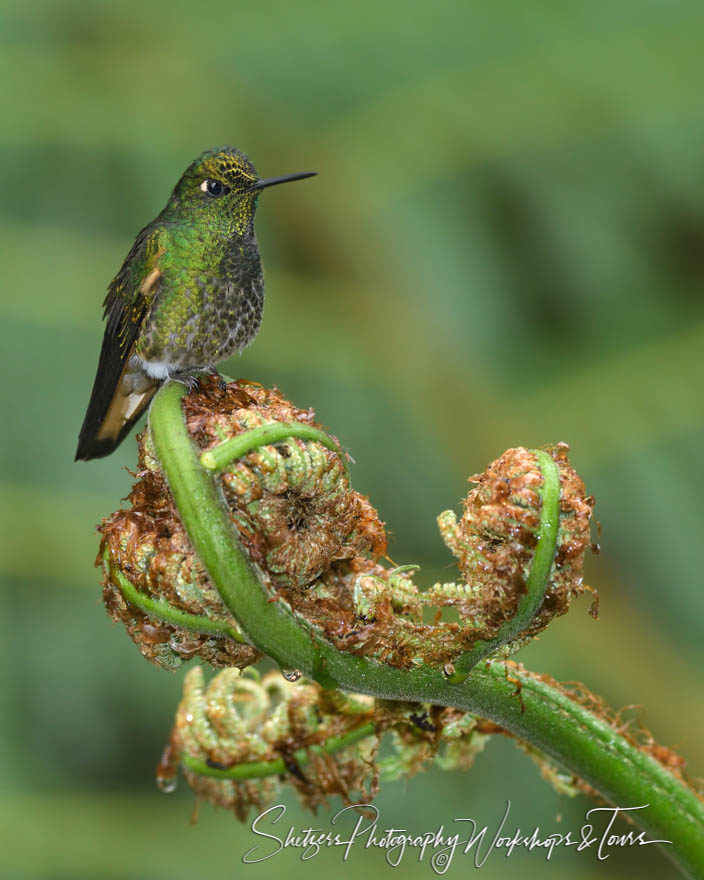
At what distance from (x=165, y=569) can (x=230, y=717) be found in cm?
38

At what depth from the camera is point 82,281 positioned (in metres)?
3.55

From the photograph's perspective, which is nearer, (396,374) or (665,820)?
(665,820)

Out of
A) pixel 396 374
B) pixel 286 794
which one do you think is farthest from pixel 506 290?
pixel 286 794

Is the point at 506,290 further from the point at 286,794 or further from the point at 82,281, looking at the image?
the point at 286,794

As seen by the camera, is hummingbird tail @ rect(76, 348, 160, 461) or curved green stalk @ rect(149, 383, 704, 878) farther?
hummingbird tail @ rect(76, 348, 160, 461)

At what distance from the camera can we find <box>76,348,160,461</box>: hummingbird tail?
2.12m

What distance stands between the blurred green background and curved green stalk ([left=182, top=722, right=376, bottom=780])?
1277 millimetres

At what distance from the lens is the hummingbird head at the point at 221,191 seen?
2.42m

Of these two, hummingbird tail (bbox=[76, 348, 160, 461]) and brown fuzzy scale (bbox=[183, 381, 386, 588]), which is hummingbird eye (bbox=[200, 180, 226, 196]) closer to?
hummingbird tail (bbox=[76, 348, 160, 461])

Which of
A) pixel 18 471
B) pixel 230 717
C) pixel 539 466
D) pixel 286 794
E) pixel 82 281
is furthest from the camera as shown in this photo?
pixel 82 281

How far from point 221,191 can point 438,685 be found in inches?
55.8

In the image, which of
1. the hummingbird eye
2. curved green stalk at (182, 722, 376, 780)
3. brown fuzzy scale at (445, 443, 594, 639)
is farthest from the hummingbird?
brown fuzzy scale at (445, 443, 594, 639)

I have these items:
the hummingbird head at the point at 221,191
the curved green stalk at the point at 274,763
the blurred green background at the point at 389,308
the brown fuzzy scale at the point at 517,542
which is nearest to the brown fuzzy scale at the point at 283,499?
the brown fuzzy scale at the point at 517,542

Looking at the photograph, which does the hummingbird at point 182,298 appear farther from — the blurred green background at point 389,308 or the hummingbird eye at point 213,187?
the blurred green background at point 389,308
